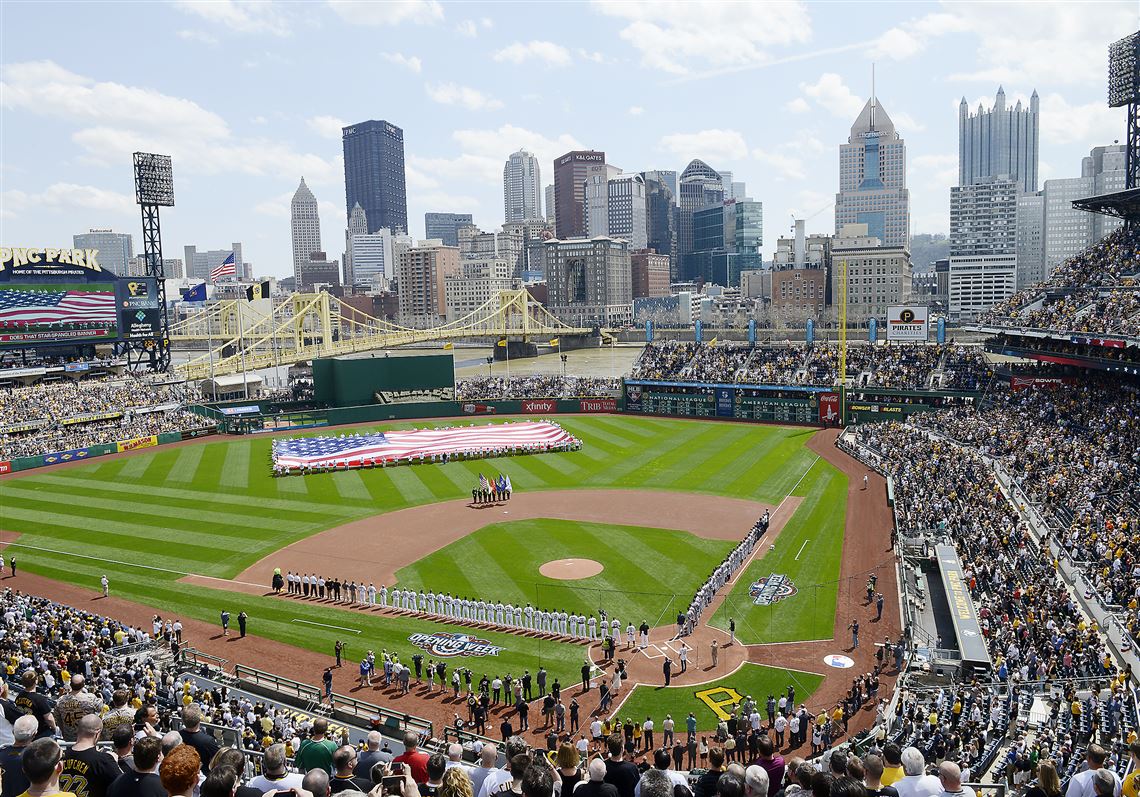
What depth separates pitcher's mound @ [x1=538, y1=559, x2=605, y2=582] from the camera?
31188 millimetres

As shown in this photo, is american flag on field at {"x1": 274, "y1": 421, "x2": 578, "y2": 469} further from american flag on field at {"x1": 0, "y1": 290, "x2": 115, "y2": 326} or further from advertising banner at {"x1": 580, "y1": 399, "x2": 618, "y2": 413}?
american flag on field at {"x1": 0, "y1": 290, "x2": 115, "y2": 326}

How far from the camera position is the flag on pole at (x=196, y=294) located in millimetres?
69875

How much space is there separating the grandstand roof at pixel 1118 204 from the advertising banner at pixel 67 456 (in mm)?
66818

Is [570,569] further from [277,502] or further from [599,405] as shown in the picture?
[599,405]

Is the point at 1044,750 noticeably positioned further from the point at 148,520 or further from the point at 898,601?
the point at 148,520

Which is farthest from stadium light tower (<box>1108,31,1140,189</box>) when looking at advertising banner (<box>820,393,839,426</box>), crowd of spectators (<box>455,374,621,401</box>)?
crowd of spectators (<box>455,374,621,401</box>)

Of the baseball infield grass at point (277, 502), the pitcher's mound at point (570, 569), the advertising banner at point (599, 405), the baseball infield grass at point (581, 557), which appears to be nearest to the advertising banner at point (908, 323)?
the baseball infield grass at point (277, 502)

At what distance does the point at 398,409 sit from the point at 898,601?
171ft

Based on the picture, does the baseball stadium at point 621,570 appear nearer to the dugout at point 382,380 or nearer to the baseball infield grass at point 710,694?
the baseball infield grass at point 710,694

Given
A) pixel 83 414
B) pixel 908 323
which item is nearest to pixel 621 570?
pixel 908 323

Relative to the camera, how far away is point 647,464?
52344 millimetres

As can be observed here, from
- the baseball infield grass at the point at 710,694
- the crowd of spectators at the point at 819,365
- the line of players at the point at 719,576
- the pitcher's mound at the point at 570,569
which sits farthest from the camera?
the crowd of spectators at the point at 819,365

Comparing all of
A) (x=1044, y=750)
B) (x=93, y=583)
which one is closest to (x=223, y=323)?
(x=93, y=583)

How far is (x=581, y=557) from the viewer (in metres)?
33.4
